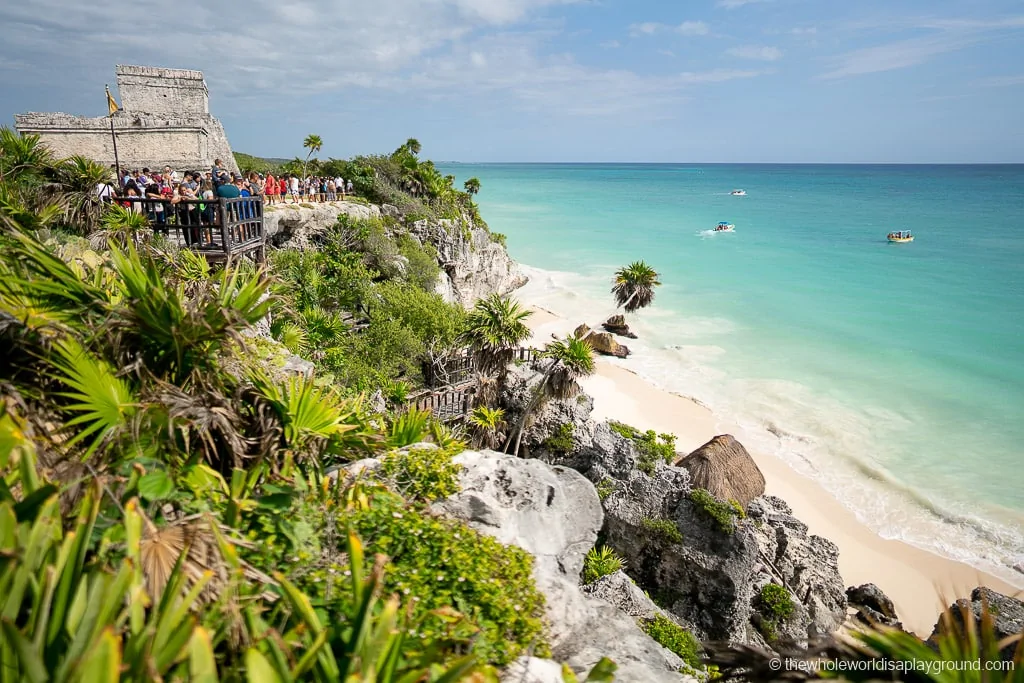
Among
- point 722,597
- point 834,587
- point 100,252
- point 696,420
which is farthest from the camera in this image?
point 696,420

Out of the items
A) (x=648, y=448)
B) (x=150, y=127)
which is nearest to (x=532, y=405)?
(x=648, y=448)

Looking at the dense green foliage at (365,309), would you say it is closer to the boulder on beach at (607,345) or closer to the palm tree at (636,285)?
the palm tree at (636,285)

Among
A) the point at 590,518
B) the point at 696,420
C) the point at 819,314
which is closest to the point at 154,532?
the point at 590,518

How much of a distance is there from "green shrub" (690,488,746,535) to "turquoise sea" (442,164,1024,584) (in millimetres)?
7894

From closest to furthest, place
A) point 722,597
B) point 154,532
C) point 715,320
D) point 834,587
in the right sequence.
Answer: point 154,532 < point 722,597 < point 834,587 < point 715,320

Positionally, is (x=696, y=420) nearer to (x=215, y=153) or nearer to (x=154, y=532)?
(x=154, y=532)

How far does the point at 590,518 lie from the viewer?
23.0 ft

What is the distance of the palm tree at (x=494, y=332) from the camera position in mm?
14703

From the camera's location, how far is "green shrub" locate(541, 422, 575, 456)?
1495 centimetres

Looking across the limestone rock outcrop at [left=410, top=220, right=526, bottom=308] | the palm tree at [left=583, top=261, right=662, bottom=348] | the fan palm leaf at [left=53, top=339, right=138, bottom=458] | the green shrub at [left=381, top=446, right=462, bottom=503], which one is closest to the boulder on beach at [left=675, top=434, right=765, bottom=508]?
the palm tree at [left=583, top=261, right=662, bottom=348]

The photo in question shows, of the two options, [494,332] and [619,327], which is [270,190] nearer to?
[494,332]

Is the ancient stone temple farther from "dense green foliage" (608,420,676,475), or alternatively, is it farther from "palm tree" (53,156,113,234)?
"dense green foliage" (608,420,676,475)

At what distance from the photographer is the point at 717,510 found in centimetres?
1180

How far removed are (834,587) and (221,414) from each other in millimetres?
14742
